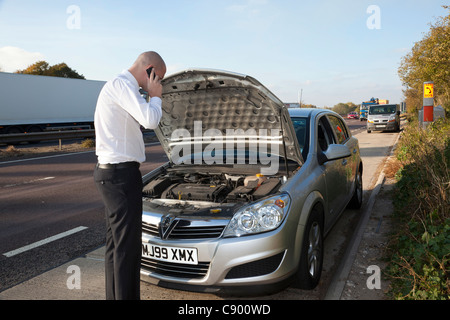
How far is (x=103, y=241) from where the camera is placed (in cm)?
436

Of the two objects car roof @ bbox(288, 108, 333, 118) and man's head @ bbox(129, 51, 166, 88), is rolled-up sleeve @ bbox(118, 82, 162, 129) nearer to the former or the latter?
man's head @ bbox(129, 51, 166, 88)

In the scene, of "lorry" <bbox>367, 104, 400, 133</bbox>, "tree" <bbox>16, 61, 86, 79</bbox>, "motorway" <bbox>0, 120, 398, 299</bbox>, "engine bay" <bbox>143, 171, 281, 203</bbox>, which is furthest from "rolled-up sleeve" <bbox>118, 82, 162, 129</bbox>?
"tree" <bbox>16, 61, 86, 79</bbox>

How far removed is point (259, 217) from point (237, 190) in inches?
20.8

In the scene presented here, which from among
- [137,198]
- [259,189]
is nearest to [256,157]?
[259,189]

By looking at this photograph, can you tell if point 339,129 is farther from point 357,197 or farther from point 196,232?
point 196,232

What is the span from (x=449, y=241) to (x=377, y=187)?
13.3 ft

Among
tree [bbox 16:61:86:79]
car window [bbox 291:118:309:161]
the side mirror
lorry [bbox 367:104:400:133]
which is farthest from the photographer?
tree [bbox 16:61:86:79]

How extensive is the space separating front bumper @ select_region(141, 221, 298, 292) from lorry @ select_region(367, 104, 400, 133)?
2231 cm

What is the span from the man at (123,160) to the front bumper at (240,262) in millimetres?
414

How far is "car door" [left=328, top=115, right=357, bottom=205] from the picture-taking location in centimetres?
448

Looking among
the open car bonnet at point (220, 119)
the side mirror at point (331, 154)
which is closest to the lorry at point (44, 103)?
the open car bonnet at point (220, 119)

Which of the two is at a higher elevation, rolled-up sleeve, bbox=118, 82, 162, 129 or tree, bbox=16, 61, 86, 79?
tree, bbox=16, 61, 86, 79

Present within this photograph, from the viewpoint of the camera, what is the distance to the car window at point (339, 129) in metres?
4.84
